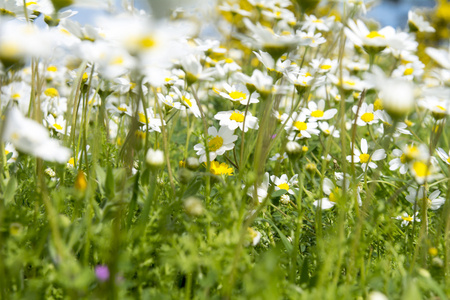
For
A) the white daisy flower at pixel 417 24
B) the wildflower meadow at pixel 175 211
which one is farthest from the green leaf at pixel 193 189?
the white daisy flower at pixel 417 24

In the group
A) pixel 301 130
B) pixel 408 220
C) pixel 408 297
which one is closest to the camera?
pixel 408 297

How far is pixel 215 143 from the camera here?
3.19 feet

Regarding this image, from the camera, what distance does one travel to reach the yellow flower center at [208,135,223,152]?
3.14 feet

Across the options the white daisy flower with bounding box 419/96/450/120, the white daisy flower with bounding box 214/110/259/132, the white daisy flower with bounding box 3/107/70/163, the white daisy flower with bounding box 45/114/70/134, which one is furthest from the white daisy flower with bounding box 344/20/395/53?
the white daisy flower with bounding box 45/114/70/134

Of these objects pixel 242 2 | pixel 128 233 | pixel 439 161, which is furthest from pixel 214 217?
pixel 242 2

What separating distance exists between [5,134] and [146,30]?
22cm

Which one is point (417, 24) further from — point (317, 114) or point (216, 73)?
point (216, 73)

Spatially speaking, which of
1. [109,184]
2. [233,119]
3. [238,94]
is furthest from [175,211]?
[238,94]

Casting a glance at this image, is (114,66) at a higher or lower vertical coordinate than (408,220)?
higher

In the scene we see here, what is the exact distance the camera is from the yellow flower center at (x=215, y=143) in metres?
0.96

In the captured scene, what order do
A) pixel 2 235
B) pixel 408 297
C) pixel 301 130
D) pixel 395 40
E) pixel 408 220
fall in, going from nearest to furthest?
1. pixel 408 297
2. pixel 2 235
3. pixel 395 40
4. pixel 408 220
5. pixel 301 130

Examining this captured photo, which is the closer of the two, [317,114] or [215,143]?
[215,143]

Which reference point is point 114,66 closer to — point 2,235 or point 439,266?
point 2,235

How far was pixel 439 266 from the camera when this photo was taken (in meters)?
0.71
